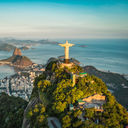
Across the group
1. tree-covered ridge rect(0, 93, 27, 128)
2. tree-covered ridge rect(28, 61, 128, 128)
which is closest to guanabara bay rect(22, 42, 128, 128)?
tree-covered ridge rect(28, 61, 128, 128)

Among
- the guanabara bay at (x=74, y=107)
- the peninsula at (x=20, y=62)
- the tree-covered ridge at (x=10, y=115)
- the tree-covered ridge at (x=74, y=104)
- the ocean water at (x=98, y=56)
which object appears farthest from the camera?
the peninsula at (x=20, y=62)

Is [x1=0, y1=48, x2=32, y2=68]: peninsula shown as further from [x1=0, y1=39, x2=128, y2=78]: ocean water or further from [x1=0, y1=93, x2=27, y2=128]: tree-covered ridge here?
[x1=0, y1=93, x2=27, y2=128]: tree-covered ridge

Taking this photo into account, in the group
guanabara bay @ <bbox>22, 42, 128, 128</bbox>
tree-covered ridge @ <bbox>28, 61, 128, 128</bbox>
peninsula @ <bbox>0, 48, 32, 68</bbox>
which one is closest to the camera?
tree-covered ridge @ <bbox>28, 61, 128, 128</bbox>

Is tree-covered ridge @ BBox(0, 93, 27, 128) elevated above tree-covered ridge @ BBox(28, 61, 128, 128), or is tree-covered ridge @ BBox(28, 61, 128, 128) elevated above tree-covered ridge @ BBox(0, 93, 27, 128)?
tree-covered ridge @ BBox(28, 61, 128, 128)

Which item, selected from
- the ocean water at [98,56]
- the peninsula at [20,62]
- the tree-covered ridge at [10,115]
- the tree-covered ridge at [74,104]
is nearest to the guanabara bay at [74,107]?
the tree-covered ridge at [74,104]

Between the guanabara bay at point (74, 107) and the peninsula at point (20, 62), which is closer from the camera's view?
the guanabara bay at point (74, 107)

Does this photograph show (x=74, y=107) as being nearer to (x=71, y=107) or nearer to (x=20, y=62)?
(x=71, y=107)

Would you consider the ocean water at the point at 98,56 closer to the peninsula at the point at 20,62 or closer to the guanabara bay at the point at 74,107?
the peninsula at the point at 20,62

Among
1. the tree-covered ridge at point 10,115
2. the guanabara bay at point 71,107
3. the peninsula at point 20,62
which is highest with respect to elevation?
the guanabara bay at point 71,107

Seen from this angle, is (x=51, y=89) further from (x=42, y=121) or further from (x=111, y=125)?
(x=111, y=125)
